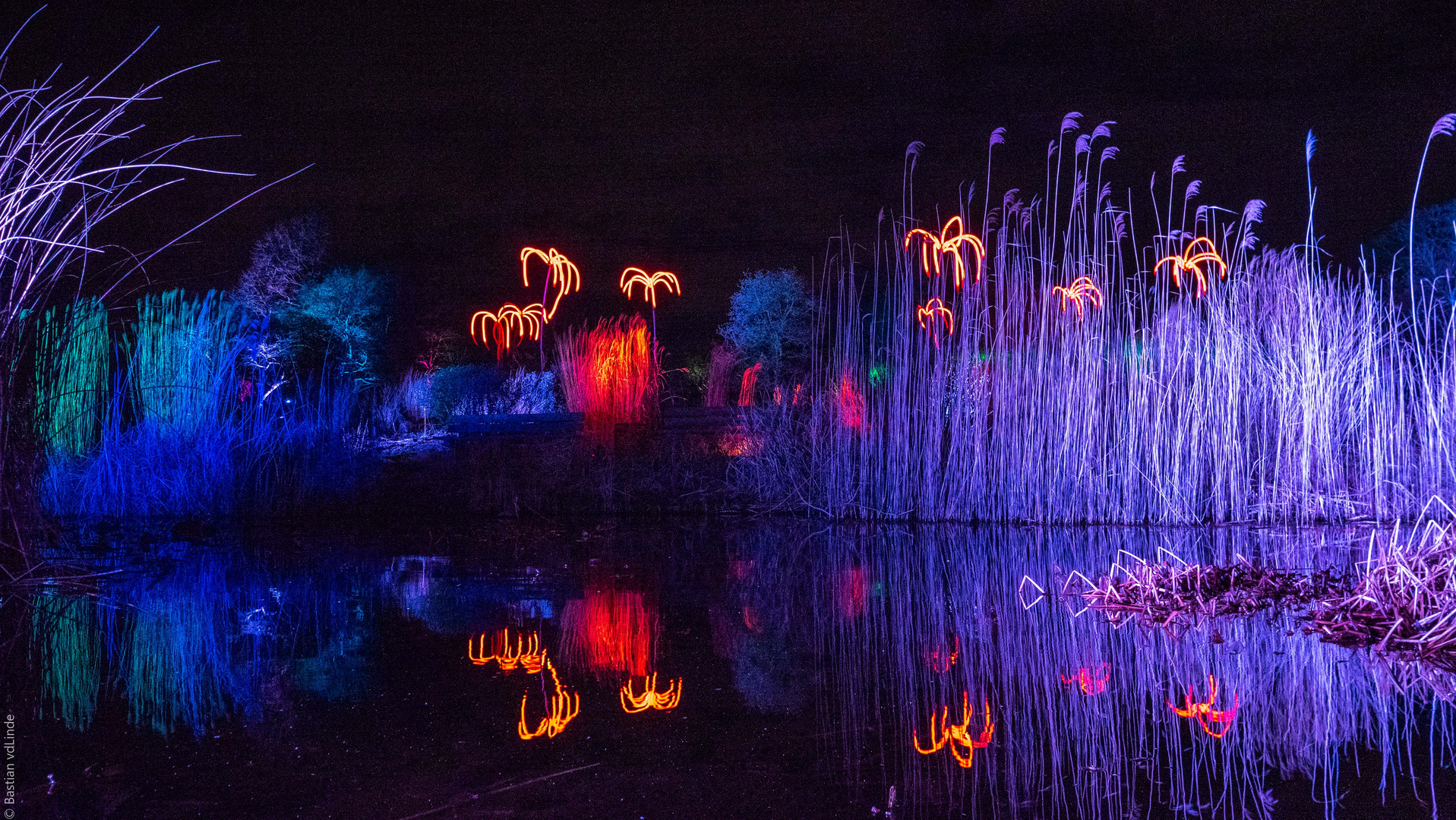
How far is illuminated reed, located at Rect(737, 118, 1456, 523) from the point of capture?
3.31 meters

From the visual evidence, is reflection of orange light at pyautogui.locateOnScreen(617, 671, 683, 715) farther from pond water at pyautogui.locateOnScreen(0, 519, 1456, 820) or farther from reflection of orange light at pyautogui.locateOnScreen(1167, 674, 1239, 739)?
reflection of orange light at pyautogui.locateOnScreen(1167, 674, 1239, 739)

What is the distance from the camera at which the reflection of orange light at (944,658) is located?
1529mm

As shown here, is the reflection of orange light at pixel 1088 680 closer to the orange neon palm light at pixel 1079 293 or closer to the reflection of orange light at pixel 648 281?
the orange neon palm light at pixel 1079 293

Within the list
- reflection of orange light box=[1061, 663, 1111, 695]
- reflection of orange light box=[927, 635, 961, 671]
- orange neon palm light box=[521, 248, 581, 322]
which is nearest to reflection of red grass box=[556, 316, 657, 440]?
reflection of orange light box=[927, 635, 961, 671]

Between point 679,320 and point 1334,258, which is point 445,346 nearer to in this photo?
point 679,320

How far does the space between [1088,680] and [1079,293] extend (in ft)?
8.04

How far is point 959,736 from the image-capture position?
1175 mm

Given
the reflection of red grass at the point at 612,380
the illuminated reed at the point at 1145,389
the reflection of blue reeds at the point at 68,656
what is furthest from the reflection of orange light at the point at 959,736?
the reflection of red grass at the point at 612,380

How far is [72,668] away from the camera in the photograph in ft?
5.18

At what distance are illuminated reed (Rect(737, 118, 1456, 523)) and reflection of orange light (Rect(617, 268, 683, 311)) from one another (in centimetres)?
572

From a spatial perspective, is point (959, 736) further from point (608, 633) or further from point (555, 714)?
point (608, 633)

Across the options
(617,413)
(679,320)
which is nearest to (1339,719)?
(617,413)

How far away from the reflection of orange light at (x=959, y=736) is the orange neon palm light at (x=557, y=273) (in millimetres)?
7937

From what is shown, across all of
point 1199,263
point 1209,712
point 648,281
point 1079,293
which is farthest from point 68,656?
point 648,281
